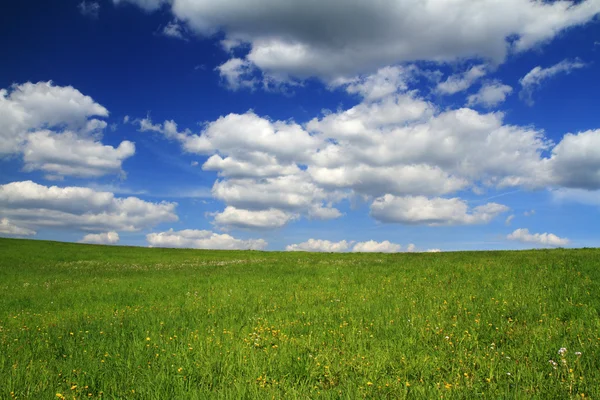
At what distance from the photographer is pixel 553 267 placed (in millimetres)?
17547

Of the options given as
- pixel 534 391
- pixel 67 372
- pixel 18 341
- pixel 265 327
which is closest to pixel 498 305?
pixel 534 391

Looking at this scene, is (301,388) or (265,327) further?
(265,327)

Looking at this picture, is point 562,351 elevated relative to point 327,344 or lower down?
elevated

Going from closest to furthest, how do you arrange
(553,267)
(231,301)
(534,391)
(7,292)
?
1. (534,391)
2. (231,301)
3. (553,267)
4. (7,292)

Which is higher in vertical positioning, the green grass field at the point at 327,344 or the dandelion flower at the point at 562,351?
the dandelion flower at the point at 562,351

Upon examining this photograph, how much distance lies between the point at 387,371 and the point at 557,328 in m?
4.45

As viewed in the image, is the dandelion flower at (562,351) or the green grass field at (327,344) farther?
the dandelion flower at (562,351)

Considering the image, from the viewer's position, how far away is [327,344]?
27.0 feet

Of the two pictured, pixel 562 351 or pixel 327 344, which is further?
pixel 327 344

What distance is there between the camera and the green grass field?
20.0 ft

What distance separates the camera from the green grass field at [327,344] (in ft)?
20.0

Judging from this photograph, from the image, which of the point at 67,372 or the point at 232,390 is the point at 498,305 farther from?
the point at 67,372

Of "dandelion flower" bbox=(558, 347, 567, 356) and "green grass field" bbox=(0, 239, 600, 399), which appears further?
"dandelion flower" bbox=(558, 347, 567, 356)

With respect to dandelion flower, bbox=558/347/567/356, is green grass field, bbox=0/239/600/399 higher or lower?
lower
